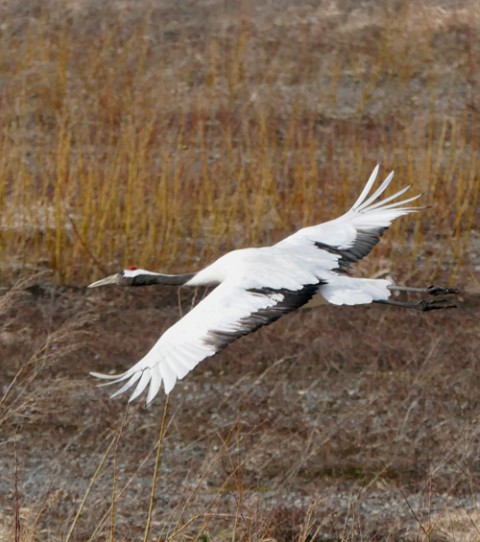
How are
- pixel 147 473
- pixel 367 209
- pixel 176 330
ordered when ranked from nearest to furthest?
pixel 176 330, pixel 367 209, pixel 147 473

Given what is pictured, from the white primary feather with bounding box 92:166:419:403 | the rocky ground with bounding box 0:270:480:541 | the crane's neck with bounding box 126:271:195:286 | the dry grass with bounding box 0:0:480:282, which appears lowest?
the rocky ground with bounding box 0:270:480:541

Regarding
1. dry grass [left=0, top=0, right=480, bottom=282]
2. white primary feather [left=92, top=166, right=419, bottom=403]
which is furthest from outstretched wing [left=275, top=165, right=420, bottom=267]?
dry grass [left=0, top=0, right=480, bottom=282]

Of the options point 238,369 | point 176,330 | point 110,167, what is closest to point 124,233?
point 110,167

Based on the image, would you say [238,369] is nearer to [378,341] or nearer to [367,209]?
[378,341]

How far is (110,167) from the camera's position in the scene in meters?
8.94

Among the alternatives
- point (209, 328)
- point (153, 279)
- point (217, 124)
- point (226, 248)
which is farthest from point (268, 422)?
point (217, 124)

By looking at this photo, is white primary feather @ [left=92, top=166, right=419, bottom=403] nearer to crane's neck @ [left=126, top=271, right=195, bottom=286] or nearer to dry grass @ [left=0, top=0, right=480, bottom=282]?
crane's neck @ [left=126, top=271, right=195, bottom=286]

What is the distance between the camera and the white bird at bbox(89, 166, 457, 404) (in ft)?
12.9

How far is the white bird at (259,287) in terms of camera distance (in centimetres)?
392

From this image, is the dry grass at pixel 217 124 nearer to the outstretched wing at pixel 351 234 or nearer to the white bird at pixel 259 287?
the outstretched wing at pixel 351 234

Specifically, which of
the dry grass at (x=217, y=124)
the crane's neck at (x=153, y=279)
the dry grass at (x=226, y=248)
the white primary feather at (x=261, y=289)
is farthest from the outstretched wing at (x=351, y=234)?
the dry grass at (x=217, y=124)

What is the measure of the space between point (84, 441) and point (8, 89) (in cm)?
653

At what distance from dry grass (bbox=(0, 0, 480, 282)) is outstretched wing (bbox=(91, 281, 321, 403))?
3995mm

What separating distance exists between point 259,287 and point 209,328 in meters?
0.37
